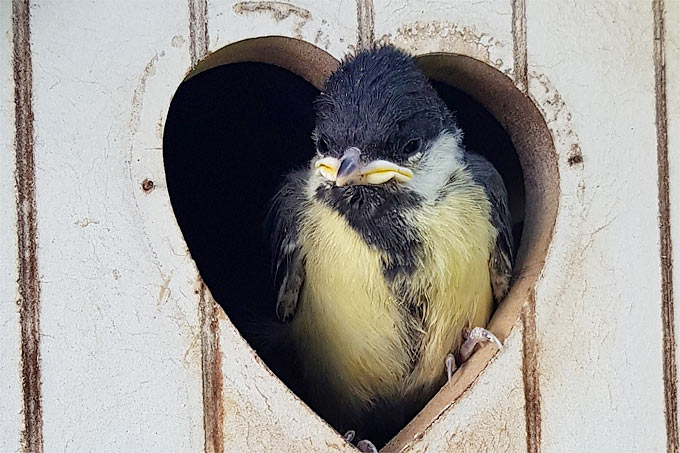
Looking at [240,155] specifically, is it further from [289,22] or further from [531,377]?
[531,377]

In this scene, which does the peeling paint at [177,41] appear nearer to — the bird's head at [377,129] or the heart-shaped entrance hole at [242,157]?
the bird's head at [377,129]

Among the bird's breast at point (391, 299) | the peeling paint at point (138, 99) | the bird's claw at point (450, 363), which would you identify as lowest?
the bird's claw at point (450, 363)

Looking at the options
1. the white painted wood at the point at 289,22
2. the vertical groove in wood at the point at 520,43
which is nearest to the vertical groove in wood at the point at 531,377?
the vertical groove in wood at the point at 520,43

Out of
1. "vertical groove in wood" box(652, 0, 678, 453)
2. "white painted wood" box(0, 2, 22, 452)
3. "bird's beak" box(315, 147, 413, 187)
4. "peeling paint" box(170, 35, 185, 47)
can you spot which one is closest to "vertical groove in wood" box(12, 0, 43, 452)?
"white painted wood" box(0, 2, 22, 452)

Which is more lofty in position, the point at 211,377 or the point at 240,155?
the point at 240,155

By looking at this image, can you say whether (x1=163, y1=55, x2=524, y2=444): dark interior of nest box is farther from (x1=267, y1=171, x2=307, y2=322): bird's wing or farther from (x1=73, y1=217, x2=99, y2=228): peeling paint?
(x1=73, y1=217, x2=99, y2=228): peeling paint

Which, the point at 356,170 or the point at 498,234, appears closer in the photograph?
the point at 356,170

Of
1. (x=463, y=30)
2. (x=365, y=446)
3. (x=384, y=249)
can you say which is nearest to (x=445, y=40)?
(x=463, y=30)
